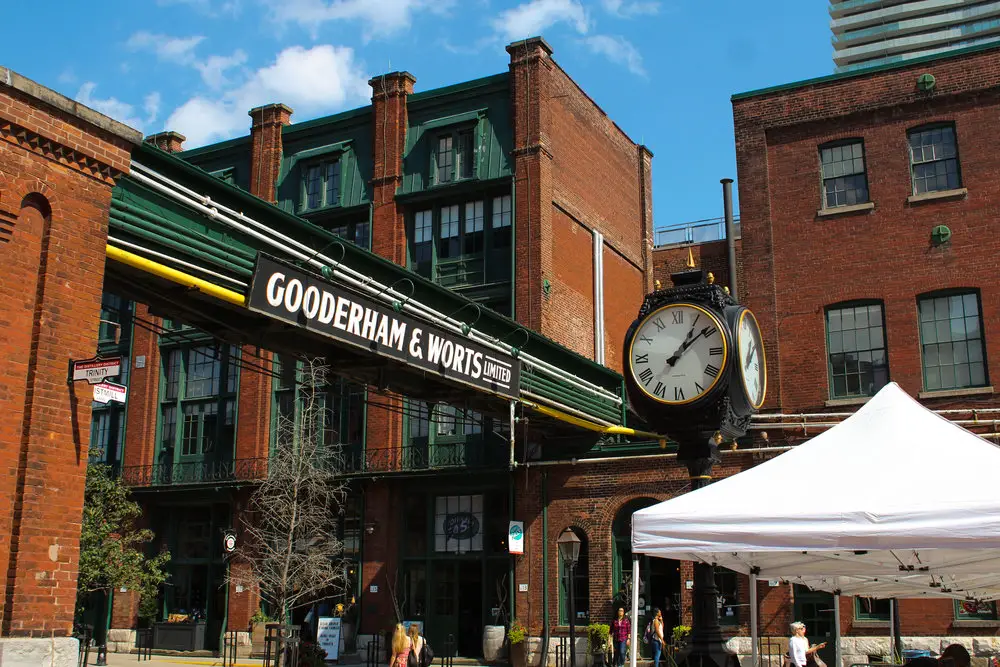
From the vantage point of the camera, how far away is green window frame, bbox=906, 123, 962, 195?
82.9 feet

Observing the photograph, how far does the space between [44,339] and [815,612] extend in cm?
1870

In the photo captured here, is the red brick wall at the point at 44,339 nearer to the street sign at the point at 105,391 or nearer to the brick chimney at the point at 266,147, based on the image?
the street sign at the point at 105,391

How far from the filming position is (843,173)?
26.2 m

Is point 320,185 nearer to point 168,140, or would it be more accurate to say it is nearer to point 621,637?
point 168,140

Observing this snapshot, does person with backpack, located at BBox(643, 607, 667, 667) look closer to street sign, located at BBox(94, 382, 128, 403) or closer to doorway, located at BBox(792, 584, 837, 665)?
doorway, located at BBox(792, 584, 837, 665)

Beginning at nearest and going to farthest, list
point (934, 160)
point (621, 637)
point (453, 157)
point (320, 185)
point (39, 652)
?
1. point (39, 652)
2. point (621, 637)
3. point (934, 160)
4. point (453, 157)
5. point (320, 185)

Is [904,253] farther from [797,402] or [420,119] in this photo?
[420,119]

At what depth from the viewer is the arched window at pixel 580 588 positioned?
Answer: 26375mm

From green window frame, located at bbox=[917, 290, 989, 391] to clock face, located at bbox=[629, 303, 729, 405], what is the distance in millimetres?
→ 15658

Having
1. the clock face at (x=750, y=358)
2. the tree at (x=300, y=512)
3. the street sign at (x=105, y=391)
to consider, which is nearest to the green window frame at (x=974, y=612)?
the clock face at (x=750, y=358)

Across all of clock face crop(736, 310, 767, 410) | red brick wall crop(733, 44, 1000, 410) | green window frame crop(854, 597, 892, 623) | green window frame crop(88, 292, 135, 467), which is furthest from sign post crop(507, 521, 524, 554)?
clock face crop(736, 310, 767, 410)

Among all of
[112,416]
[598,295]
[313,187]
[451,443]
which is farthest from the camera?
[112,416]

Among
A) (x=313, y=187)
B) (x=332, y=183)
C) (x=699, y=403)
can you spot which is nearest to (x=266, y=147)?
(x=313, y=187)

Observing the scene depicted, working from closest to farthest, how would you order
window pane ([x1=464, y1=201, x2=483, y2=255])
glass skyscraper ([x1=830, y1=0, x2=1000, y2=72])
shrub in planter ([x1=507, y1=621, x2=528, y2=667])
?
1. shrub in planter ([x1=507, y1=621, x2=528, y2=667])
2. window pane ([x1=464, y1=201, x2=483, y2=255])
3. glass skyscraper ([x1=830, y1=0, x2=1000, y2=72])
